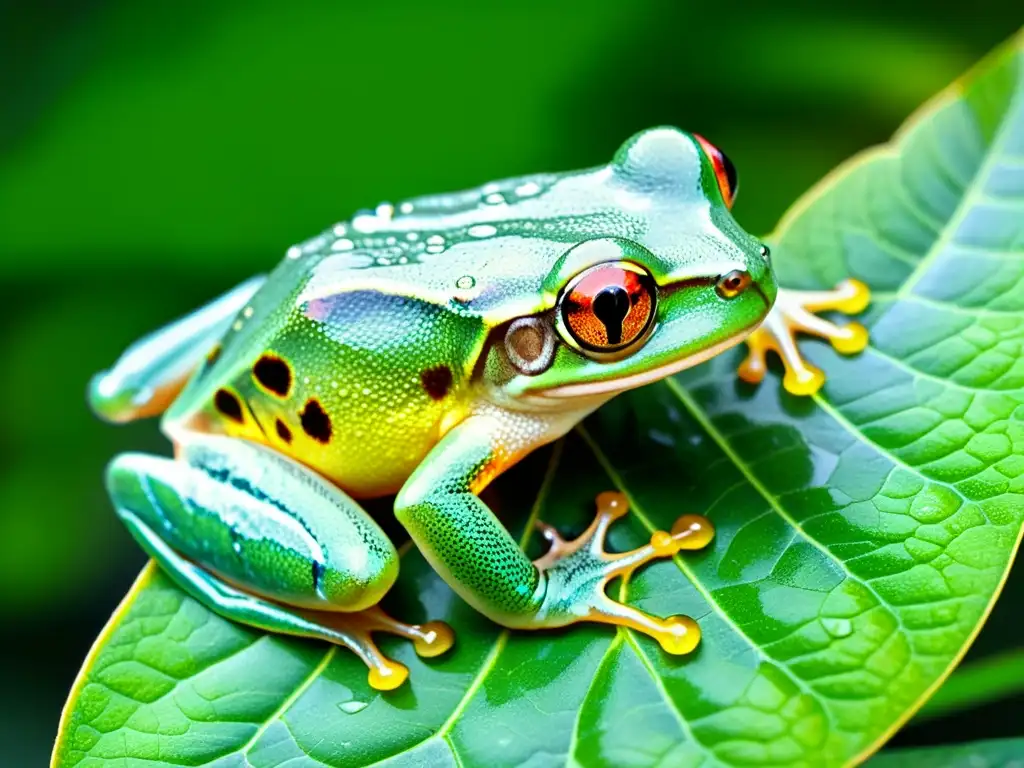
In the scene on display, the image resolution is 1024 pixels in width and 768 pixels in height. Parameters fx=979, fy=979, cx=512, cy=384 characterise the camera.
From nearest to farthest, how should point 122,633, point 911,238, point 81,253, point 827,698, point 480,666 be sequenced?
point 827,698, point 480,666, point 122,633, point 911,238, point 81,253

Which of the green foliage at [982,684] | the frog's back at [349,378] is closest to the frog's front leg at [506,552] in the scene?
the frog's back at [349,378]

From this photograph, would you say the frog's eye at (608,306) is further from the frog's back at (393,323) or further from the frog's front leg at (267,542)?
the frog's front leg at (267,542)

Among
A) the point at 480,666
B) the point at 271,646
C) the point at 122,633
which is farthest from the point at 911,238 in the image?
the point at 122,633

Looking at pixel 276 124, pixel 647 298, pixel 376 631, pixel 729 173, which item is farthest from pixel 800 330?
pixel 276 124

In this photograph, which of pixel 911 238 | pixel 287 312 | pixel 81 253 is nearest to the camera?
pixel 287 312

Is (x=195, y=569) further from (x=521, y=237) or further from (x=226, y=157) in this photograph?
(x=226, y=157)

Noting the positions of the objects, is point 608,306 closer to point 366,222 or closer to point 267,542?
point 366,222
